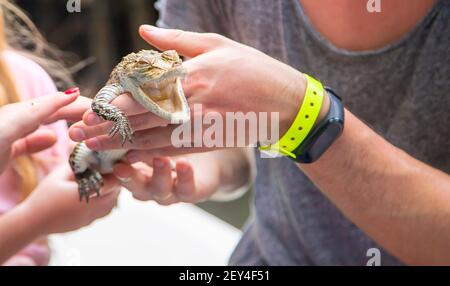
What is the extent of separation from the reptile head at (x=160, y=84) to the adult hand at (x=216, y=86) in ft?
0.04

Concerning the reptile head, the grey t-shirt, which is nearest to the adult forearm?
the grey t-shirt

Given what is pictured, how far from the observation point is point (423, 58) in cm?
81

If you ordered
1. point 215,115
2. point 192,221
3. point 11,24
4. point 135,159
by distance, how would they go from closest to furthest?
point 215,115, point 135,159, point 11,24, point 192,221

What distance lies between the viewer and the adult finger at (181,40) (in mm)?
652

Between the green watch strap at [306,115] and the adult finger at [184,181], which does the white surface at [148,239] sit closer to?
the adult finger at [184,181]

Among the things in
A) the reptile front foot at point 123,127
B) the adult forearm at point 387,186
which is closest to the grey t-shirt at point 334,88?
the adult forearm at point 387,186

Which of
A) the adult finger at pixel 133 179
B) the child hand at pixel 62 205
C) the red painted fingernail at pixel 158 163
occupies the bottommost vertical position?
the child hand at pixel 62 205

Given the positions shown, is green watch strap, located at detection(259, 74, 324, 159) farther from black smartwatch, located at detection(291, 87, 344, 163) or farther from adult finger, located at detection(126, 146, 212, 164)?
adult finger, located at detection(126, 146, 212, 164)

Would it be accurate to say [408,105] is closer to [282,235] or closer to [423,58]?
[423,58]

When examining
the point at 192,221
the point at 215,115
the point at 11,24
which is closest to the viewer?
the point at 215,115

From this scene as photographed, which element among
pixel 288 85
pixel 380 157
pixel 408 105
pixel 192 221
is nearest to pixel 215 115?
pixel 288 85

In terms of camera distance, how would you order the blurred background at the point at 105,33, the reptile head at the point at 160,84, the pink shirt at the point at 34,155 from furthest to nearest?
the blurred background at the point at 105,33 → the pink shirt at the point at 34,155 → the reptile head at the point at 160,84

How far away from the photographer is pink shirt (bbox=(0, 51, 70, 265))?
0.96 m
